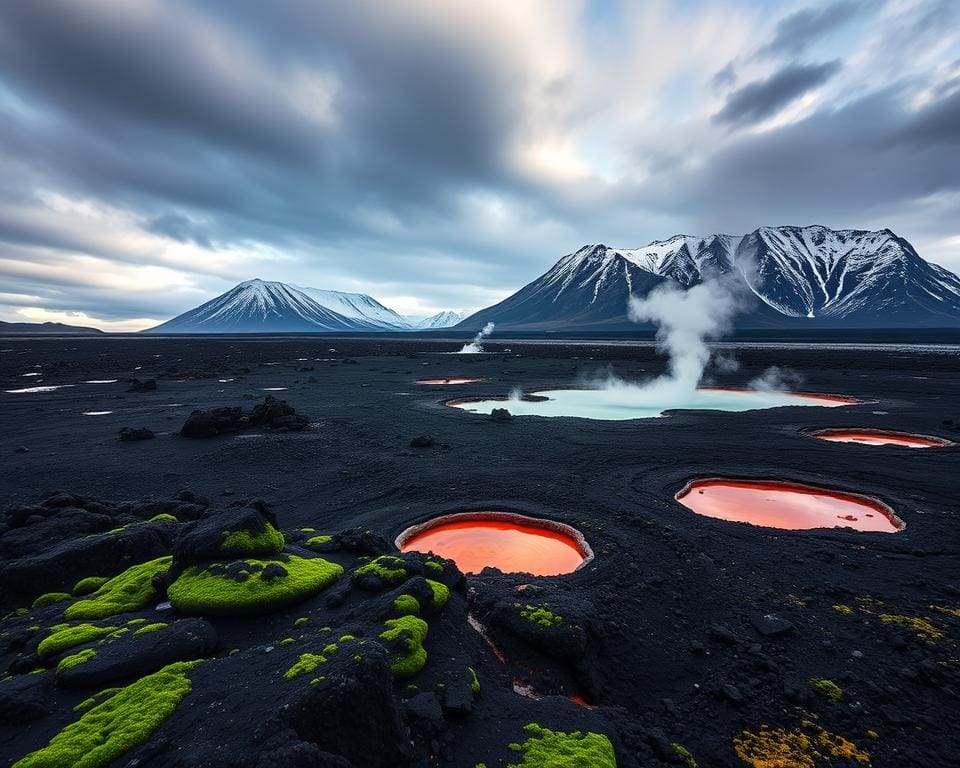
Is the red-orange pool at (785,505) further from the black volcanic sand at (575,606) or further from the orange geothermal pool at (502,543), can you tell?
the orange geothermal pool at (502,543)

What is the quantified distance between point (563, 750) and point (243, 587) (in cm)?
621

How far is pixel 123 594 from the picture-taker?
897 cm

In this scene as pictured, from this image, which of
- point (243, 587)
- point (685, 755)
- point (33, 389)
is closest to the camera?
point (685, 755)

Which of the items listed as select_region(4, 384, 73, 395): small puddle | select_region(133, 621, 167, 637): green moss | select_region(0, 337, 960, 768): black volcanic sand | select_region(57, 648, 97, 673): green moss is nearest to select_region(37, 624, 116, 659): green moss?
select_region(0, 337, 960, 768): black volcanic sand

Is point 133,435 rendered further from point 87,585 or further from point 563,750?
point 563,750

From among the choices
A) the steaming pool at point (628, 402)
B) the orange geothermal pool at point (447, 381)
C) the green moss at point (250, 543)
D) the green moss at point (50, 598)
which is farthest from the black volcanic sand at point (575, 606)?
the orange geothermal pool at point (447, 381)

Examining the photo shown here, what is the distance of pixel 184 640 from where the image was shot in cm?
730

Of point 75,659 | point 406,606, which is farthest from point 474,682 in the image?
point 75,659

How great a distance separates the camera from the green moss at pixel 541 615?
8930 millimetres

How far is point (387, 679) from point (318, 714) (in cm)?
92

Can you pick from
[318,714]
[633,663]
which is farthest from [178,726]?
[633,663]

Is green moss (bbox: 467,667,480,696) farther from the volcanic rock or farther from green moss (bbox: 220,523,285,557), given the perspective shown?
the volcanic rock

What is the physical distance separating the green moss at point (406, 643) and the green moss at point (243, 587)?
2214mm

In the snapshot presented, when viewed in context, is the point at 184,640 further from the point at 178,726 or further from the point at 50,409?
the point at 50,409
